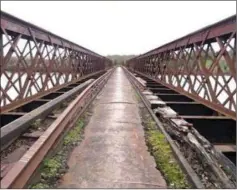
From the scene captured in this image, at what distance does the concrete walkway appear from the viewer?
3205 millimetres

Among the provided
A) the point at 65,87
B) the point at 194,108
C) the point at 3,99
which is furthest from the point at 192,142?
the point at 65,87

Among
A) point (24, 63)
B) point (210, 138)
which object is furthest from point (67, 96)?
point (210, 138)

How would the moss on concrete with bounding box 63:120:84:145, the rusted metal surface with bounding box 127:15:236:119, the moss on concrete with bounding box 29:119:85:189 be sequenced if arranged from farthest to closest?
1. the rusted metal surface with bounding box 127:15:236:119
2. the moss on concrete with bounding box 63:120:84:145
3. the moss on concrete with bounding box 29:119:85:189

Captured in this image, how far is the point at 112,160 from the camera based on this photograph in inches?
152

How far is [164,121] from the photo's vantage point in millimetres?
5805

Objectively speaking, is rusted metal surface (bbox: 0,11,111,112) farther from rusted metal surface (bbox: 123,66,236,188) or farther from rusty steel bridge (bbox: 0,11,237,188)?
rusted metal surface (bbox: 123,66,236,188)

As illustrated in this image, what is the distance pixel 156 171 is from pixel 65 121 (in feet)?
7.18

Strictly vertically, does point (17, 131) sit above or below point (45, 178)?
above

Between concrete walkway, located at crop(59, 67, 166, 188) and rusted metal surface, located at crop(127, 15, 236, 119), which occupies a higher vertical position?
rusted metal surface, located at crop(127, 15, 236, 119)

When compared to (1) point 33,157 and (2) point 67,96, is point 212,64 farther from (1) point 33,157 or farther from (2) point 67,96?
(1) point 33,157

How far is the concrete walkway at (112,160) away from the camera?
3205mm

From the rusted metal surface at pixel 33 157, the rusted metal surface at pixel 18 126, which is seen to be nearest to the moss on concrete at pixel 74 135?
the rusted metal surface at pixel 33 157

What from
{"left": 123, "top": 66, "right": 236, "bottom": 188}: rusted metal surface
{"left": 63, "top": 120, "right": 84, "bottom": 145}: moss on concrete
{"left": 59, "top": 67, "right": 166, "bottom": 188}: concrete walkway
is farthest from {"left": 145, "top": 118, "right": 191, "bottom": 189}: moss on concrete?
{"left": 63, "top": 120, "right": 84, "bottom": 145}: moss on concrete

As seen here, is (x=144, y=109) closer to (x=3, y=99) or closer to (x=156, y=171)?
(x=3, y=99)
